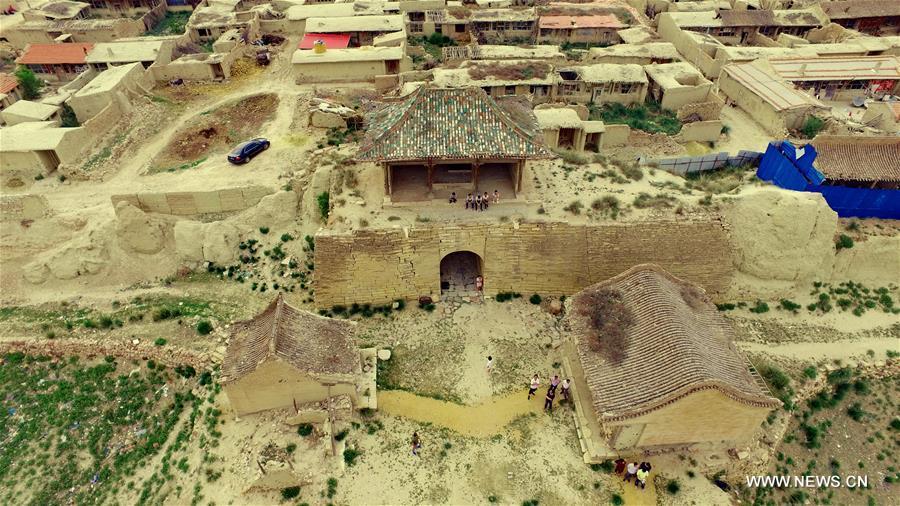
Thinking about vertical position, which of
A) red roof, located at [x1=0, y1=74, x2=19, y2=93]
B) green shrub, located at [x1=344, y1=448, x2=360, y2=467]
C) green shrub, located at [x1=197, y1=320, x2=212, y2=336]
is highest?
red roof, located at [x1=0, y1=74, x2=19, y2=93]

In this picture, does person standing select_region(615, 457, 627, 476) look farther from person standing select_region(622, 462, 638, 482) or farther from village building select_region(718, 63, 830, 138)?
village building select_region(718, 63, 830, 138)

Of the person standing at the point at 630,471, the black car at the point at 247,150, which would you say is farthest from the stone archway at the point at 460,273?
the black car at the point at 247,150

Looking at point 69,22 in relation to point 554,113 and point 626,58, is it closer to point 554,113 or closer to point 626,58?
point 554,113

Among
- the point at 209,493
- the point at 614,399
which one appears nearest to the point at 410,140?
the point at 614,399

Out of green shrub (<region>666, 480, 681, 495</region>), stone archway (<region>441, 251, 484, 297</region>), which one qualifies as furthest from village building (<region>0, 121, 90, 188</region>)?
green shrub (<region>666, 480, 681, 495</region>)

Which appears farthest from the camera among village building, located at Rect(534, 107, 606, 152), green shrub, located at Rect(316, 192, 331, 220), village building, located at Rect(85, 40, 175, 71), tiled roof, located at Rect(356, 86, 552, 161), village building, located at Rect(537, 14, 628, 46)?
village building, located at Rect(537, 14, 628, 46)

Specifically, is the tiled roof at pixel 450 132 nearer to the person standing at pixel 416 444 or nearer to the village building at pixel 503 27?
the person standing at pixel 416 444
